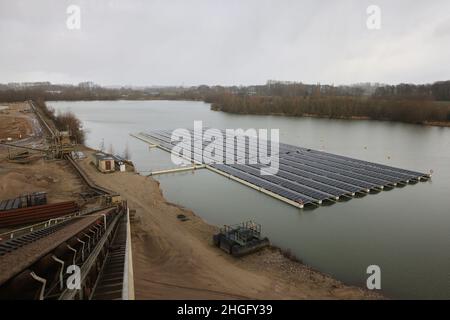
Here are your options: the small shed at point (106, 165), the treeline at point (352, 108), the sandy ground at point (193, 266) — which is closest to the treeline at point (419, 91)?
the treeline at point (352, 108)

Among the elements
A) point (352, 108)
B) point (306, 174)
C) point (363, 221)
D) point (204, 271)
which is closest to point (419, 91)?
point (352, 108)

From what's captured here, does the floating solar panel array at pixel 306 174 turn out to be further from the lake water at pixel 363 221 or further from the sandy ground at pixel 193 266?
the sandy ground at pixel 193 266

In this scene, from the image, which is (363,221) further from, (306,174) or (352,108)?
(352,108)

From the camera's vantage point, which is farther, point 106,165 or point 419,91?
point 419,91

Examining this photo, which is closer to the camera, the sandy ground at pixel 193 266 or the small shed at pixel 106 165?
the sandy ground at pixel 193 266

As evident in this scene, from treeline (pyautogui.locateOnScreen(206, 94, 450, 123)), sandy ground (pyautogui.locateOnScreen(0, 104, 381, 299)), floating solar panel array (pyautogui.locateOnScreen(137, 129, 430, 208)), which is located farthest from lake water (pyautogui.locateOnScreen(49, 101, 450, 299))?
treeline (pyautogui.locateOnScreen(206, 94, 450, 123))

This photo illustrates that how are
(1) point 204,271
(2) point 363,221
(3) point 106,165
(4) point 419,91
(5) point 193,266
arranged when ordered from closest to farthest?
(1) point 204,271 < (5) point 193,266 < (2) point 363,221 < (3) point 106,165 < (4) point 419,91
